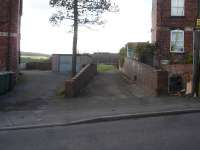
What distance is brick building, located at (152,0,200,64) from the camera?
31.3m

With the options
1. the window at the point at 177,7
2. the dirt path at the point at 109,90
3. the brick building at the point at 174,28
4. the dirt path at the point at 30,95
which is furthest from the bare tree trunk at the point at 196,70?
the window at the point at 177,7

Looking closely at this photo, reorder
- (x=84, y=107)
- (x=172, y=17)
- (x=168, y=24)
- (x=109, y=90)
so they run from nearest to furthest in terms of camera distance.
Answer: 1. (x=84, y=107)
2. (x=109, y=90)
3. (x=172, y=17)
4. (x=168, y=24)

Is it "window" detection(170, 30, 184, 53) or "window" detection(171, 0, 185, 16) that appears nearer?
"window" detection(171, 0, 185, 16)

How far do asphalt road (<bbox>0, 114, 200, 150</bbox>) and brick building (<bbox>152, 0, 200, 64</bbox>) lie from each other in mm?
17903

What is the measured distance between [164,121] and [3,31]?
46.9ft

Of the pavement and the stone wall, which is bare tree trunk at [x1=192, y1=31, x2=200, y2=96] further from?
the stone wall

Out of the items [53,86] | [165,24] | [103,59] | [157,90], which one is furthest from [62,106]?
[103,59]

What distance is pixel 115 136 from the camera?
11406 millimetres

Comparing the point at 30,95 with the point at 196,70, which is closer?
the point at 196,70

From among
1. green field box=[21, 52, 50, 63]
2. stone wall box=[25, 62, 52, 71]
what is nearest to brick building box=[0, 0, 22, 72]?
stone wall box=[25, 62, 52, 71]

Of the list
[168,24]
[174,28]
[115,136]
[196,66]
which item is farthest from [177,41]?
[115,136]

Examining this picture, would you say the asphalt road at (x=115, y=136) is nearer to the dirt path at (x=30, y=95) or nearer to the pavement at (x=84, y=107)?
the pavement at (x=84, y=107)

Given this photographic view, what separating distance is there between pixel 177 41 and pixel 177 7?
249cm

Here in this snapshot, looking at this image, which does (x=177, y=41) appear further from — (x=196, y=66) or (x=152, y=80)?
(x=196, y=66)
